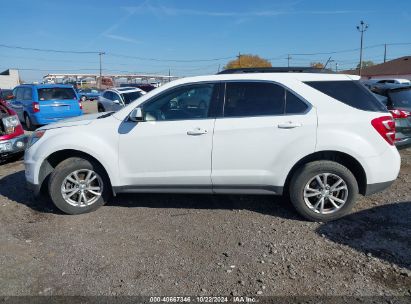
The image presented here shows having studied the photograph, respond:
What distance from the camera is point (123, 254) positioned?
12.5ft

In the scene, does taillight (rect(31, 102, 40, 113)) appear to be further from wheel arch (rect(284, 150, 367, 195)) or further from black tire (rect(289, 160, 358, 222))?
black tire (rect(289, 160, 358, 222))

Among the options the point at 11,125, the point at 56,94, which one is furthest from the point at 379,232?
the point at 56,94

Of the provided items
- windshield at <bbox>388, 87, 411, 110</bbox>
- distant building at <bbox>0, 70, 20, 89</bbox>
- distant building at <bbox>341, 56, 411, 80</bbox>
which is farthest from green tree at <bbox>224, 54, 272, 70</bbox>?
windshield at <bbox>388, 87, 411, 110</bbox>

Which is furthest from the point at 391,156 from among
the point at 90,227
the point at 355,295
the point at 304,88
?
the point at 90,227

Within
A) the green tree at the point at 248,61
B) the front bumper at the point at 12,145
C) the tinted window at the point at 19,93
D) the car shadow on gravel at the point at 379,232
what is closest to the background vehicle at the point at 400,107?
the car shadow on gravel at the point at 379,232

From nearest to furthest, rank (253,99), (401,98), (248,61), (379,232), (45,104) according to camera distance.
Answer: (379,232) < (253,99) < (401,98) < (45,104) < (248,61)

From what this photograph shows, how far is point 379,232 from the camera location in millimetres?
4211

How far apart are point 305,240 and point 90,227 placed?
101 inches

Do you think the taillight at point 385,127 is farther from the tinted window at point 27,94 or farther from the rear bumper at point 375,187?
the tinted window at point 27,94

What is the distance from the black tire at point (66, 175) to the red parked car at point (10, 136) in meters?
2.82

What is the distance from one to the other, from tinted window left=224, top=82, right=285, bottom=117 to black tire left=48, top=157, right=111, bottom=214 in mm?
1829

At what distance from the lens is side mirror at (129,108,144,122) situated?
443cm

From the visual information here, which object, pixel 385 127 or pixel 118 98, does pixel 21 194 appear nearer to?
pixel 385 127

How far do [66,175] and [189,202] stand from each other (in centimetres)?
171
